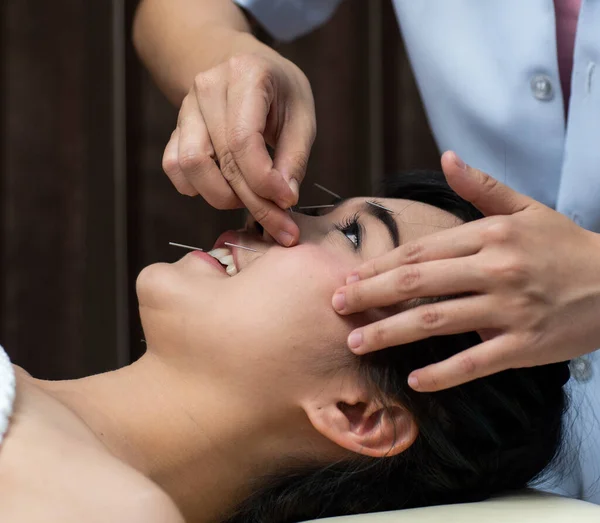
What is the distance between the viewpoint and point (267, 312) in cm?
112

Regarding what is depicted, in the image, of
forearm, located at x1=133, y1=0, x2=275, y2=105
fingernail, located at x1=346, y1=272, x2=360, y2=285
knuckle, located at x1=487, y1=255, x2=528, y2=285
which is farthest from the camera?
forearm, located at x1=133, y1=0, x2=275, y2=105

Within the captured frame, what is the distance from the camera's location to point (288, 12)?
174 cm

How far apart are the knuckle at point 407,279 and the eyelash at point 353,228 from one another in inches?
8.4

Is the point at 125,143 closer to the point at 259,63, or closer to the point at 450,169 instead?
the point at 259,63

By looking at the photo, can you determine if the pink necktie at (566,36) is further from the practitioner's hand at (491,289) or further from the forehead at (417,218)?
the practitioner's hand at (491,289)

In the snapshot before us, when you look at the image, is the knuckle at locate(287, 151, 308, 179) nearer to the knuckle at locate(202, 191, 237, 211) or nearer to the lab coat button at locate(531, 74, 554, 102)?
the knuckle at locate(202, 191, 237, 211)

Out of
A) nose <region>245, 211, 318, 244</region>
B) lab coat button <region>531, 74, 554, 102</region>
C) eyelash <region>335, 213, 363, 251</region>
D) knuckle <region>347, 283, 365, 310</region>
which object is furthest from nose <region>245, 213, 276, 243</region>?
lab coat button <region>531, 74, 554, 102</region>

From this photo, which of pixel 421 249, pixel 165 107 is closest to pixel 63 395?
pixel 421 249

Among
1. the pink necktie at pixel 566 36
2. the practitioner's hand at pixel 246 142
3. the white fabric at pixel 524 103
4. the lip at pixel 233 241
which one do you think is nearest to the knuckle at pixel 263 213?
the practitioner's hand at pixel 246 142

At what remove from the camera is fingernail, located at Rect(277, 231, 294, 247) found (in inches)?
45.6

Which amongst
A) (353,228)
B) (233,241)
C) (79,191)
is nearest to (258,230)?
(233,241)

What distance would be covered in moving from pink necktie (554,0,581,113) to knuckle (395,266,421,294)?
70 centimetres

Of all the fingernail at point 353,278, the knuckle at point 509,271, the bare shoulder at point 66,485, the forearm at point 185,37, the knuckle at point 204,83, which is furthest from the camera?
the forearm at point 185,37

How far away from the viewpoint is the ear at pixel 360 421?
114 cm
